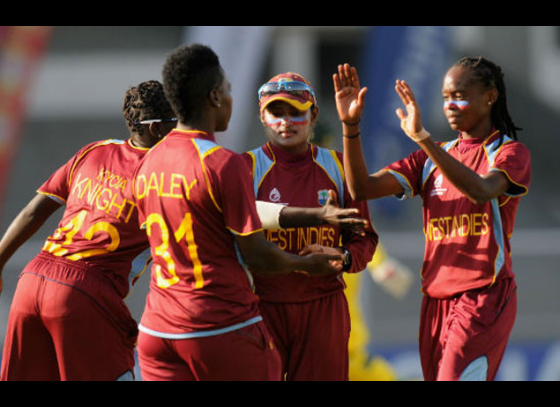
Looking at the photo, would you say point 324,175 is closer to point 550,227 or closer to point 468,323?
point 468,323

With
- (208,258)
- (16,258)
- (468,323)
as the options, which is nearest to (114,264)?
(208,258)

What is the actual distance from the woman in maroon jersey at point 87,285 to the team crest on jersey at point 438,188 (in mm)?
1611

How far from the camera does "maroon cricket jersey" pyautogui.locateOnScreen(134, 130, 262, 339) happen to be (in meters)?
3.92

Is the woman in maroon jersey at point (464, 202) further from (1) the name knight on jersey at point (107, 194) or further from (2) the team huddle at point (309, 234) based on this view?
(1) the name knight on jersey at point (107, 194)

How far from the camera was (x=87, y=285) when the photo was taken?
488 cm

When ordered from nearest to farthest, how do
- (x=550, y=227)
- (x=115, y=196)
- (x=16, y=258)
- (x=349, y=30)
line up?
(x=115, y=196), (x=16, y=258), (x=550, y=227), (x=349, y=30)

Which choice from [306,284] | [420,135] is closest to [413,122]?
[420,135]

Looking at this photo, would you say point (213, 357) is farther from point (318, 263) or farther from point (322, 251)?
point (322, 251)

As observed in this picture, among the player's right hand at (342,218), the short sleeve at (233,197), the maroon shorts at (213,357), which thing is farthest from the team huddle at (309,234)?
the short sleeve at (233,197)

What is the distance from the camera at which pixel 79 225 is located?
4.94 m

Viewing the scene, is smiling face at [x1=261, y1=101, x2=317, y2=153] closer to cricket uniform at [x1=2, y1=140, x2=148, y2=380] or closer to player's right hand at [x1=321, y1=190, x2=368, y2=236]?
player's right hand at [x1=321, y1=190, x2=368, y2=236]

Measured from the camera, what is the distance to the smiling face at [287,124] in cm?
488

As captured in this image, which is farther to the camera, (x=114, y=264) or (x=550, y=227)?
(x=550, y=227)

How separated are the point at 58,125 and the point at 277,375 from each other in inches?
628
